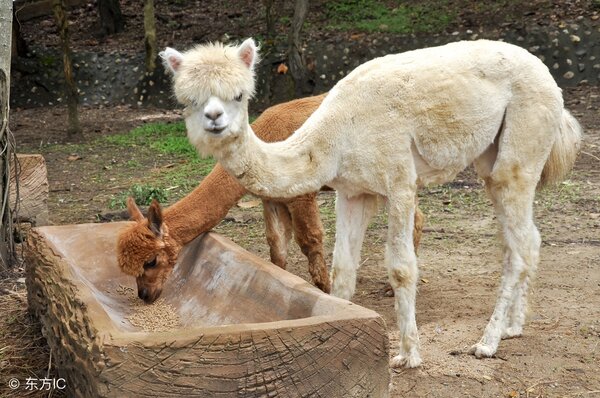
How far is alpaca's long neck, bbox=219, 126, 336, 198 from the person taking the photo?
454 centimetres

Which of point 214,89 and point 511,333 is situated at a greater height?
point 214,89

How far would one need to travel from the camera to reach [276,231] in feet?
20.0

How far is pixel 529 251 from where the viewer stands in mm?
5164

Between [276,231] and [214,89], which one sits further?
[276,231]

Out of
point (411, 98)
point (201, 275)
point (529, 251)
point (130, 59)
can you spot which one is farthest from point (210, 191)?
point (130, 59)

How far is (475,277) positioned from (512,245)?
4.66 ft

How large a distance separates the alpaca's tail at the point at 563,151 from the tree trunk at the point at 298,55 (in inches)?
298

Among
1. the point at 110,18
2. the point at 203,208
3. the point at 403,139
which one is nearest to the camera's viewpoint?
the point at 403,139

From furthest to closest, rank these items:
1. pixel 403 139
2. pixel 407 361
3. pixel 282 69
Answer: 1. pixel 282 69
2. pixel 407 361
3. pixel 403 139

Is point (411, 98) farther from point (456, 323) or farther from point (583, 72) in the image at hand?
point (583, 72)

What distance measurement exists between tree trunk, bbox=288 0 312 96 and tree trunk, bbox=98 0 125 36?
547 centimetres

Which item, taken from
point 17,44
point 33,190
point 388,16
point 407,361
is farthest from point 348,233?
point 17,44

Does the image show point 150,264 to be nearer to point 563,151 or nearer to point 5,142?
point 5,142

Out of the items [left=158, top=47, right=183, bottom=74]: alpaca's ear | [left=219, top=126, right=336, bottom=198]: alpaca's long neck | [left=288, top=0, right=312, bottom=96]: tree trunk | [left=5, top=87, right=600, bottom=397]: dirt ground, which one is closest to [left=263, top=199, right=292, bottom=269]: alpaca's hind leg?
[left=5, top=87, right=600, bottom=397]: dirt ground
